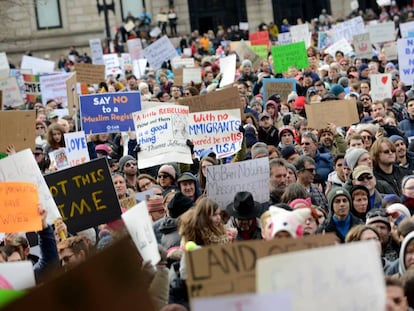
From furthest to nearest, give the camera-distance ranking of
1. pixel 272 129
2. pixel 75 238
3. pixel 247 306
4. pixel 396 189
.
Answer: pixel 272 129, pixel 396 189, pixel 75 238, pixel 247 306

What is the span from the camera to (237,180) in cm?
1003

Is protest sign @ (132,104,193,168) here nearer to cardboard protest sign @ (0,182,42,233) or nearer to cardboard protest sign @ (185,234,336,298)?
cardboard protest sign @ (0,182,42,233)

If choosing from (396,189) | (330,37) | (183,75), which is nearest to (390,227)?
(396,189)

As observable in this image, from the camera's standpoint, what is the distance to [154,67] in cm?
2819

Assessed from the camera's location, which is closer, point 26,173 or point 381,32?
point 26,173

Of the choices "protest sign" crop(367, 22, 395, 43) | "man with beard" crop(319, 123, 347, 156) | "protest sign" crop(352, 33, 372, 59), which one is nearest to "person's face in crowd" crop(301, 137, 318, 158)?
"man with beard" crop(319, 123, 347, 156)

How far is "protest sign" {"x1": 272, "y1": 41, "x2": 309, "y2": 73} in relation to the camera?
22.9 meters

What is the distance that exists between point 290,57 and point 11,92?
4.94 meters

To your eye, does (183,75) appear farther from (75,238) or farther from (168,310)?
(168,310)

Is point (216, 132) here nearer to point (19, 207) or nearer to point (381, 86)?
point (19, 207)

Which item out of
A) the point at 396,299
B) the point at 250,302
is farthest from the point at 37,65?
the point at 250,302

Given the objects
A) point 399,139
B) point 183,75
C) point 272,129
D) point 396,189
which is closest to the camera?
Result: point 396,189

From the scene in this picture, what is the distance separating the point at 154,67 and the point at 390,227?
1974 cm

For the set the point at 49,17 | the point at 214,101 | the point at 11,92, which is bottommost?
the point at 11,92
